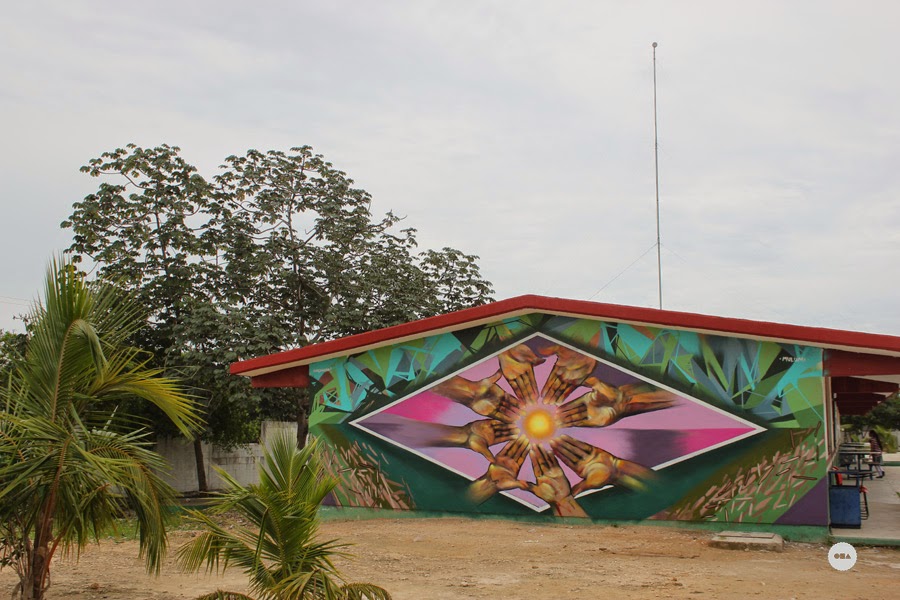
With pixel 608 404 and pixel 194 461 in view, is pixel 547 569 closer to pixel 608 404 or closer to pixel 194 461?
pixel 608 404

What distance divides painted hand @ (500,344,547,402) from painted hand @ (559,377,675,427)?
0.59 meters

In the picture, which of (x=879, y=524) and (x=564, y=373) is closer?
(x=879, y=524)

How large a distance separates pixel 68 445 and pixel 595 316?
8055mm

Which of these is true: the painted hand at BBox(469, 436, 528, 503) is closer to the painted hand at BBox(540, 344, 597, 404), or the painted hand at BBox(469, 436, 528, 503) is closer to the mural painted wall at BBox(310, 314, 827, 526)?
the mural painted wall at BBox(310, 314, 827, 526)

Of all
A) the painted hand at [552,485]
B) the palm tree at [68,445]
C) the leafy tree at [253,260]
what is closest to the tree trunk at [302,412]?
the leafy tree at [253,260]

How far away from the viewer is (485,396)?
13.6 m

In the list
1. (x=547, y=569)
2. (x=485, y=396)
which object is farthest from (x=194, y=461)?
(x=547, y=569)

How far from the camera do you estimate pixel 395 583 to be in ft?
28.8

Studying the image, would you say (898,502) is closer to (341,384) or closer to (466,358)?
(466,358)

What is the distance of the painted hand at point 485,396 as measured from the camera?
1346 cm

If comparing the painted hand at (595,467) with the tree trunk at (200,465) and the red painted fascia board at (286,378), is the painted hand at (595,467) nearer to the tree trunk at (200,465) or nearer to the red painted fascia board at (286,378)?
the red painted fascia board at (286,378)

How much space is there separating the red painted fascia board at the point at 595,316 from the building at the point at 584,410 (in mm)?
24

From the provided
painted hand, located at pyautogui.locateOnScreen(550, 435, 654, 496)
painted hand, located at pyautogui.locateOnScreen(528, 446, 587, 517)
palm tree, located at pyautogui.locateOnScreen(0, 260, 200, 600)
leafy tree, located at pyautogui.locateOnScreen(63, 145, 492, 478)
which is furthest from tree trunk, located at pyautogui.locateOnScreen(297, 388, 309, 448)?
palm tree, located at pyautogui.locateOnScreen(0, 260, 200, 600)

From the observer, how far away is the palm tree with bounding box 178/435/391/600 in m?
6.06
